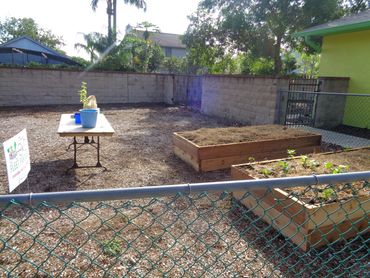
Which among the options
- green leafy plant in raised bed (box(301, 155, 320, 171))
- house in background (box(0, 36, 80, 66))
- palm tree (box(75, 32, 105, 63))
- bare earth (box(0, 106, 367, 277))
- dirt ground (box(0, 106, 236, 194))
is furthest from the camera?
house in background (box(0, 36, 80, 66))

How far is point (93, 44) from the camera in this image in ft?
50.1

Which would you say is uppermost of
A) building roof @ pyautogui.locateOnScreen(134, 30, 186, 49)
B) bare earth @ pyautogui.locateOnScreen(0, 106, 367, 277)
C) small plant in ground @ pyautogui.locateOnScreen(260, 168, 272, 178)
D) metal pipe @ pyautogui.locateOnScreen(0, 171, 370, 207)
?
building roof @ pyautogui.locateOnScreen(134, 30, 186, 49)

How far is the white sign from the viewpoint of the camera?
95.0 inches

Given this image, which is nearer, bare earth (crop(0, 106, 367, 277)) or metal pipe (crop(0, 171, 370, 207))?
metal pipe (crop(0, 171, 370, 207))

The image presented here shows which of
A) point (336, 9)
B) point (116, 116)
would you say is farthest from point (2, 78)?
point (336, 9)

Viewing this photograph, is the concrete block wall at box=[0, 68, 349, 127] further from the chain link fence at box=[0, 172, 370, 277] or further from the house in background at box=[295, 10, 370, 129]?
the chain link fence at box=[0, 172, 370, 277]

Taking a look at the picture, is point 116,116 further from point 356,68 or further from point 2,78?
point 356,68

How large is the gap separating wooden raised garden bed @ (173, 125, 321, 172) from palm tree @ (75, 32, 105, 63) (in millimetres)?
12050

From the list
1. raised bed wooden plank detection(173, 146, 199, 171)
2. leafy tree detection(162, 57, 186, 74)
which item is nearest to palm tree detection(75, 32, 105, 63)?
leafy tree detection(162, 57, 186, 74)

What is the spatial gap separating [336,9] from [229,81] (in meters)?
6.24

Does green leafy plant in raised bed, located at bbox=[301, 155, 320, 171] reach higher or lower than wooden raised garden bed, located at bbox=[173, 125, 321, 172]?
higher

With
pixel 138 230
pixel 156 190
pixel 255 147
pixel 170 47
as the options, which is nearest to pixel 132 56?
pixel 255 147

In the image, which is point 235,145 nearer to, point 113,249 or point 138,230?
point 138,230

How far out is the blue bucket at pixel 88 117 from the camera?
4.17 metres
